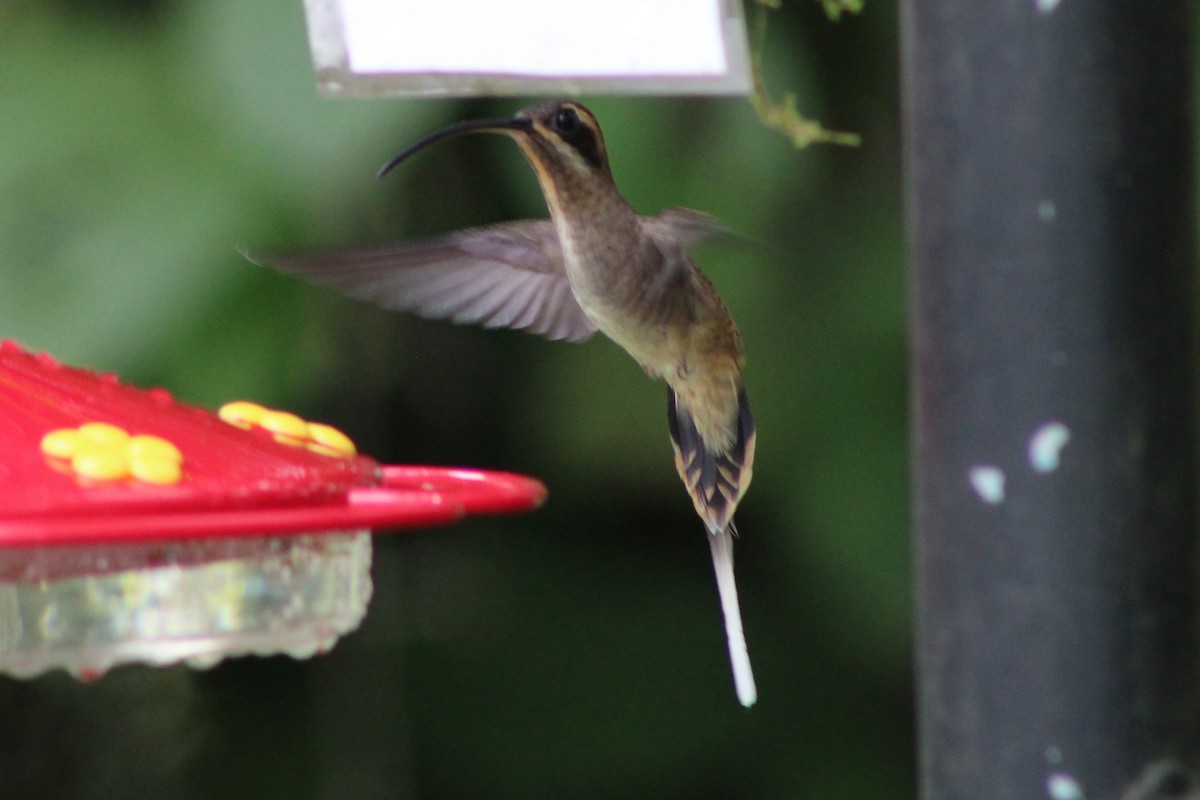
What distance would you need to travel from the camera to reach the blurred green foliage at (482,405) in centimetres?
241

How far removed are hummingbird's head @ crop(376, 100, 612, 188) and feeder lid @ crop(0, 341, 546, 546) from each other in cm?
39

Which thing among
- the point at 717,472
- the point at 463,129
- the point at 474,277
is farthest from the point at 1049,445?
the point at 474,277

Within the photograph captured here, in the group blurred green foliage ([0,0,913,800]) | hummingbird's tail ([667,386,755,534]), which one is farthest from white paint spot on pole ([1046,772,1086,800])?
blurred green foliage ([0,0,913,800])

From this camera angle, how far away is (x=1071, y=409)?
1.08m

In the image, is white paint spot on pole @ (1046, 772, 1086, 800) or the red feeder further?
the red feeder

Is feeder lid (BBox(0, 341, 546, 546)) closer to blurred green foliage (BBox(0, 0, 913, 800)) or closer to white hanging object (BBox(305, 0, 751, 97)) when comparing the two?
white hanging object (BBox(305, 0, 751, 97))

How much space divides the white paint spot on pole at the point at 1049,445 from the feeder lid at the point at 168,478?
18.6 inches

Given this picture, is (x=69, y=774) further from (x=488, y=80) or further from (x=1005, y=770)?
(x=1005, y=770)

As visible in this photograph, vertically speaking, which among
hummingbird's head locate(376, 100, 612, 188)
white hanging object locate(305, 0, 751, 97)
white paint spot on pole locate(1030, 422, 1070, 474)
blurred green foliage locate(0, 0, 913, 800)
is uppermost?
white hanging object locate(305, 0, 751, 97)

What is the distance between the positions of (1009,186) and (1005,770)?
1.34ft

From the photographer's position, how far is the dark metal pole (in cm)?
106

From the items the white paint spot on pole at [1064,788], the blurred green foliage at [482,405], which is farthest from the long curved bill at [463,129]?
the white paint spot on pole at [1064,788]

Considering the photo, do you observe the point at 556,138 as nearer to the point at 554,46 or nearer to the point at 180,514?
the point at 554,46

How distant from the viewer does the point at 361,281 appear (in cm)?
183
